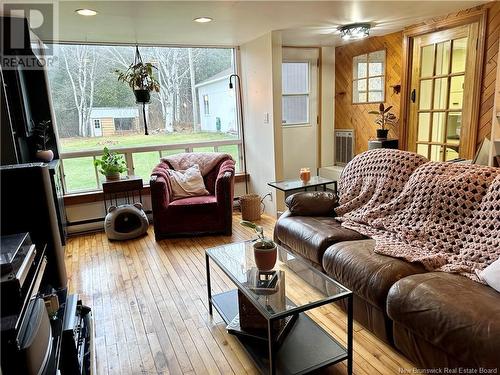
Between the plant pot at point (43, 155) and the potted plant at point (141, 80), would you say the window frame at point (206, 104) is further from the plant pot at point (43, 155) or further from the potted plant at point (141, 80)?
the plant pot at point (43, 155)

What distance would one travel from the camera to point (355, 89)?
15.5ft

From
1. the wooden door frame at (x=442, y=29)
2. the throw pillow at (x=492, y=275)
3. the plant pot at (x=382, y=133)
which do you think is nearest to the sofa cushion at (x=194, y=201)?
the plant pot at (x=382, y=133)

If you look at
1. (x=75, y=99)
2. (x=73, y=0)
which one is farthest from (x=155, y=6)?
(x=75, y=99)

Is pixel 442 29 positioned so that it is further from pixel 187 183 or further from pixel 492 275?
pixel 187 183

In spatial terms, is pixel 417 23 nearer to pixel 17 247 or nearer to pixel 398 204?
pixel 398 204

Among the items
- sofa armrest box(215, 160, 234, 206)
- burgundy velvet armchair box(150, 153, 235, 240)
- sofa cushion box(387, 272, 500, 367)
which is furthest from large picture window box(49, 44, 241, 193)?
sofa cushion box(387, 272, 500, 367)

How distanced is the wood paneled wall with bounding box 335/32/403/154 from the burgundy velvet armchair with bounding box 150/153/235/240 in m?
2.03

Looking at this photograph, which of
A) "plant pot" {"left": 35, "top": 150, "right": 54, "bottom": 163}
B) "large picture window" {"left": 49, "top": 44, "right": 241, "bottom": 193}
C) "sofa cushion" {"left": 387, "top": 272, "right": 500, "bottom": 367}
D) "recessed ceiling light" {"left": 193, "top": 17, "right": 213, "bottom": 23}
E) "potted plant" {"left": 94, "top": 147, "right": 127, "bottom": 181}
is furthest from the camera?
"large picture window" {"left": 49, "top": 44, "right": 241, "bottom": 193}

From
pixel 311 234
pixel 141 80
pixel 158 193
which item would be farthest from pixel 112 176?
pixel 311 234

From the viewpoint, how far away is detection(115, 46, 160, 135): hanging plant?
397 cm

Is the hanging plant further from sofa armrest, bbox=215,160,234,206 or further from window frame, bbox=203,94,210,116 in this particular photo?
sofa armrest, bbox=215,160,234,206

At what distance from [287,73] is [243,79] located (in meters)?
0.65

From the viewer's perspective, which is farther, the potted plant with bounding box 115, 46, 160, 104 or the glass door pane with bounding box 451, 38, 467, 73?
the potted plant with bounding box 115, 46, 160, 104

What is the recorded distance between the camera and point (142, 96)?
→ 157 inches
